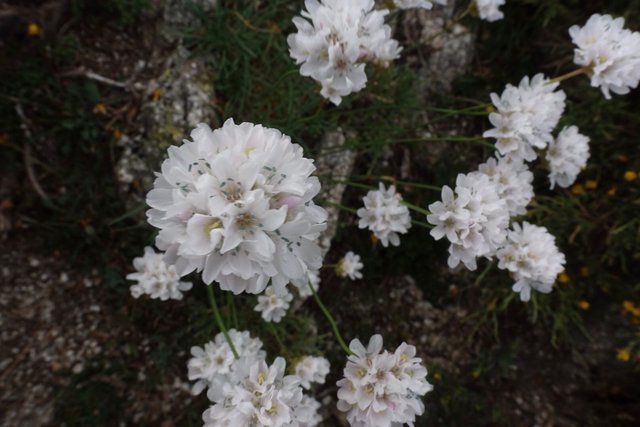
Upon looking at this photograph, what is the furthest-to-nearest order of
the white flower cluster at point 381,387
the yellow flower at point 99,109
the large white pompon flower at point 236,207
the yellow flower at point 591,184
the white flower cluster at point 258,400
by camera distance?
1. the yellow flower at point 591,184
2. the yellow flower at point 99,109
3. the white flower cluster at point 381,387
4. the white flower cluster at point 258,400
5. the large white pompon flower at point 236,207

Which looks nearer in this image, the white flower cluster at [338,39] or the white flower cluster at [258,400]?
the white flower cluster at [258,400]

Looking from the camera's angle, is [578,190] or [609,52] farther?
[578,190]

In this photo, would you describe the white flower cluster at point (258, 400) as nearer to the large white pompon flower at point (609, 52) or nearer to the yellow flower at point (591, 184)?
the large white pompon flower at point (609, 52)

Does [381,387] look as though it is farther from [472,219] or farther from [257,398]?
[472,219]

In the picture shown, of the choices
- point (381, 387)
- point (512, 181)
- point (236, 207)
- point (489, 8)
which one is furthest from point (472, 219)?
point (489, 8)

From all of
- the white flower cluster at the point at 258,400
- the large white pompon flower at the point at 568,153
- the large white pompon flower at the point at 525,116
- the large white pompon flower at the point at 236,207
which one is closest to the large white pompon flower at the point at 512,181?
the large white pompon flower at the point at 525,116

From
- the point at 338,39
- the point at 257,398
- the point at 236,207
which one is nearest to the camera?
the point at 236,207
